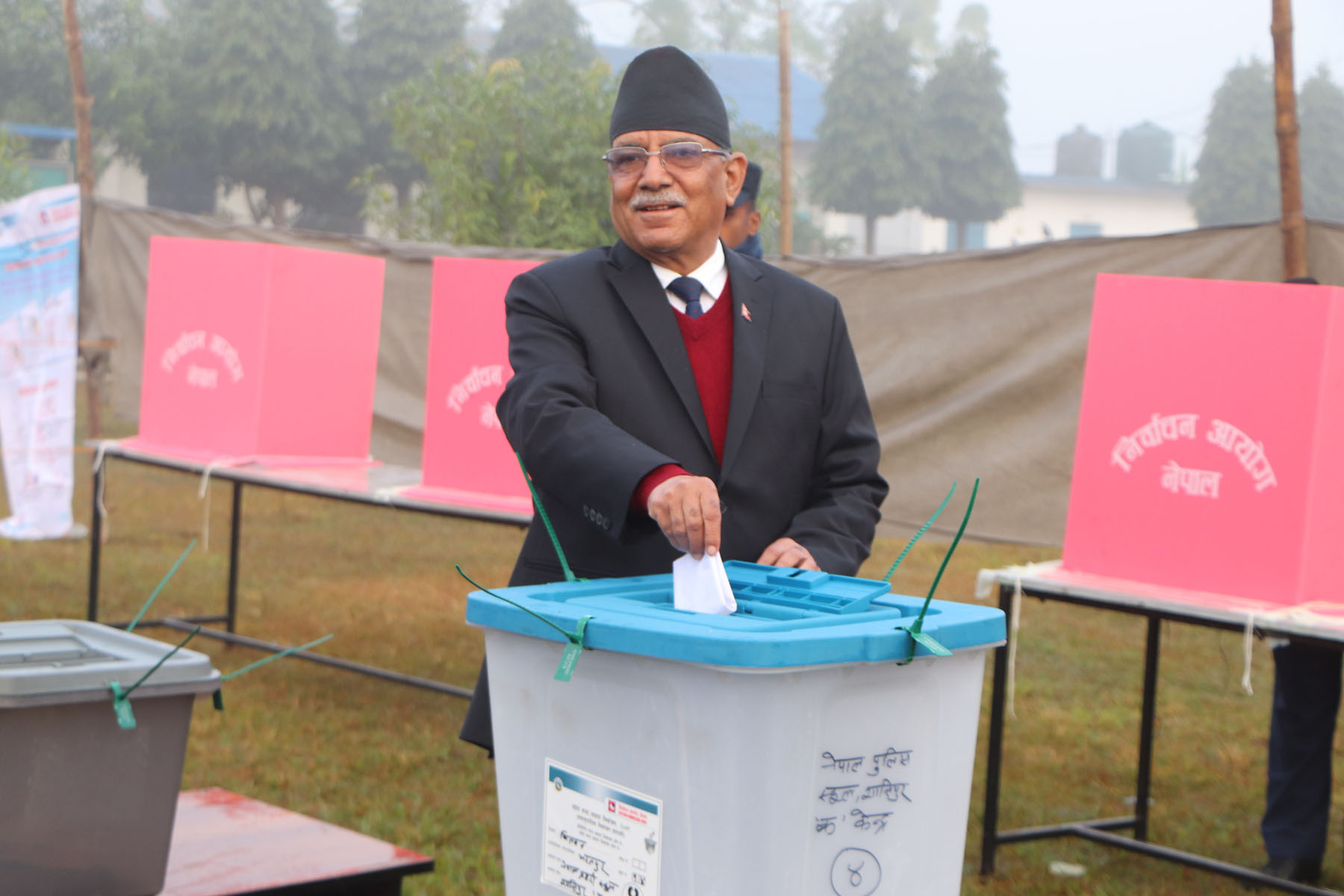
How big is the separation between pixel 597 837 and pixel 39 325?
7.63 m

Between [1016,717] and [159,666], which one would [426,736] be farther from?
[159,666]

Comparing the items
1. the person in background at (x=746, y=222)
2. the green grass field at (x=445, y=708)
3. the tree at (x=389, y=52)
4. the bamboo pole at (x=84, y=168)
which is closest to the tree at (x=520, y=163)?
the bamboo pole at (x=84, y=168)

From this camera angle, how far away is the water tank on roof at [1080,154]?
54.2 m

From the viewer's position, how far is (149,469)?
12.9 metres

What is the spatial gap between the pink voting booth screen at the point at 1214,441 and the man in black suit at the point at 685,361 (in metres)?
1.52

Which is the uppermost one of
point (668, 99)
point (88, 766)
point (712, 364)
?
point (668, 99)

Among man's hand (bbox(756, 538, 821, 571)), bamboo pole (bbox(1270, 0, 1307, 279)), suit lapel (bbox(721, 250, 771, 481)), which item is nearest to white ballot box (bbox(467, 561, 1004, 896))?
man's hand (bbox(756, 538, 821, 571))

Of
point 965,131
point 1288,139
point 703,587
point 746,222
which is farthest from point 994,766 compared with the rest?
point 965,131

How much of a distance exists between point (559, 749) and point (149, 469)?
40.0 ft

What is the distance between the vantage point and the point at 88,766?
7.60ft

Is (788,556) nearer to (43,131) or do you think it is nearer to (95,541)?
(95,541)

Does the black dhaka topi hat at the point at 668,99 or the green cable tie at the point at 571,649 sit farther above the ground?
the black dhaka topi hat at the point at 668,99

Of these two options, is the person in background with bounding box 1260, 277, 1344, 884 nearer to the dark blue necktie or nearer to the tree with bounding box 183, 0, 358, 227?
the dark blue necktie

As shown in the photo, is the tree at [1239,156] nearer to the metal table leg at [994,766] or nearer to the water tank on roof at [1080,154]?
the water tank on roof at [1080,154]
